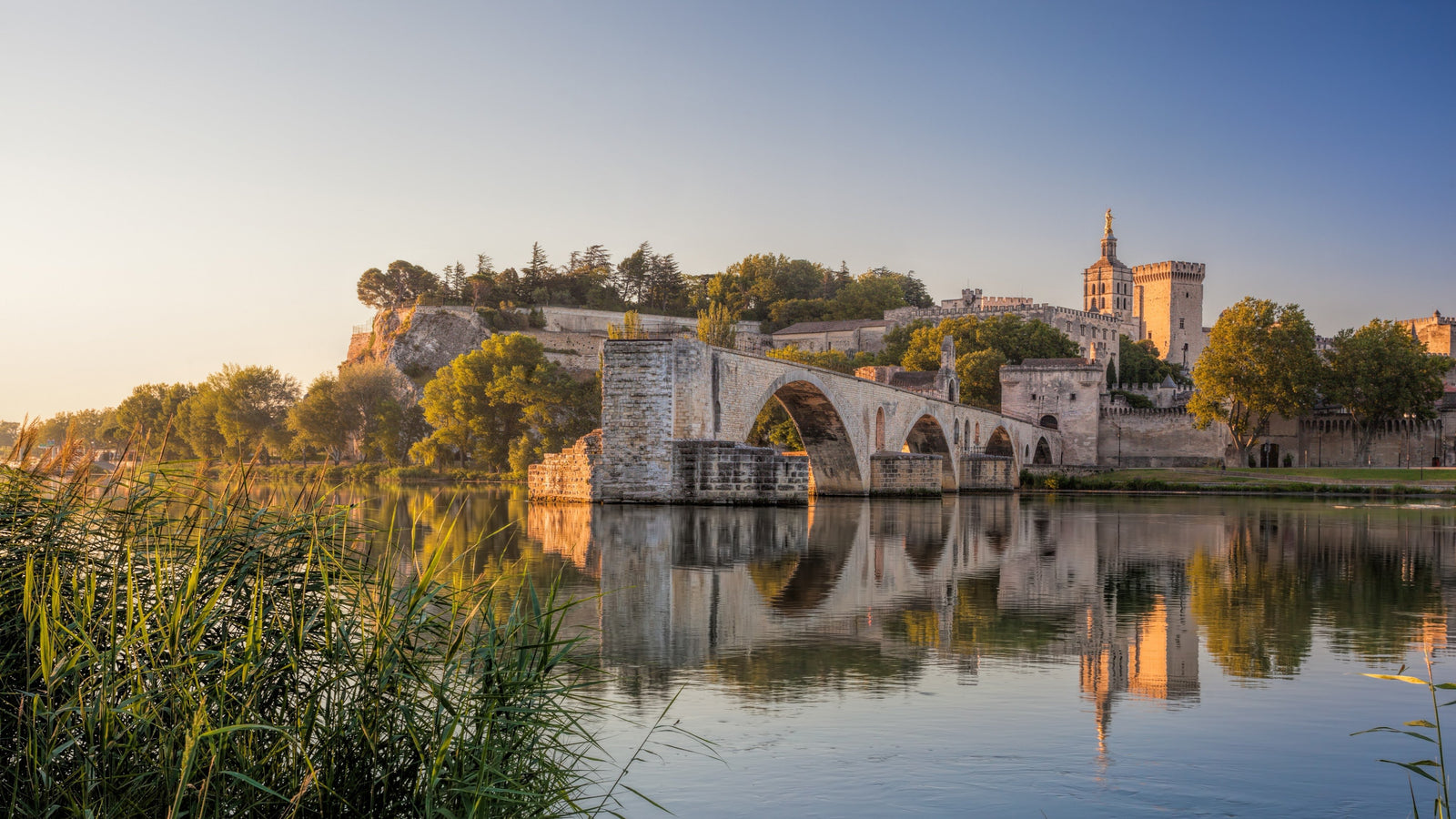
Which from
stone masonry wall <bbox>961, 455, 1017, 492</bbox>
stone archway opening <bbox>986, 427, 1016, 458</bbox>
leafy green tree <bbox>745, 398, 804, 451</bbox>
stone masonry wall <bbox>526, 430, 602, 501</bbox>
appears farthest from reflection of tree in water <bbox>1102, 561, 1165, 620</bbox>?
stone archway opening <bbox>986, 427, 1016, 458</bbox>

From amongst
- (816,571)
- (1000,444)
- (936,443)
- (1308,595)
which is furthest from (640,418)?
(1000,444)

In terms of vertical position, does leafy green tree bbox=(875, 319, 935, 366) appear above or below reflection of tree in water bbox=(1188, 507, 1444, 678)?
above

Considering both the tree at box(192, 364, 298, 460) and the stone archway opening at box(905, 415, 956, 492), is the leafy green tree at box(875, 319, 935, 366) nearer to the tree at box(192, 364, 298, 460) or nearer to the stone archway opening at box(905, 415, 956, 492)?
the stone archway opening at box(905, 415, 956, 492)

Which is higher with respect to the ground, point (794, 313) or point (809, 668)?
point (794, 313)

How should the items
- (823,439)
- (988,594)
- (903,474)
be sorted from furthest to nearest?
(903,474) → (823,439) → (988,594)

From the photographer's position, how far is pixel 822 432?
36.8 meters

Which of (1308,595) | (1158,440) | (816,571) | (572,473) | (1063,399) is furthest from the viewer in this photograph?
(1158,440)

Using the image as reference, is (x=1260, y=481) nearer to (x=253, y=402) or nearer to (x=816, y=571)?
(x=816, y=571)

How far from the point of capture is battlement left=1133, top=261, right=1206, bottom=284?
9669 cm

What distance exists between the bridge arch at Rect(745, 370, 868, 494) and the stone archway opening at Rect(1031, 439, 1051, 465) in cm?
2653

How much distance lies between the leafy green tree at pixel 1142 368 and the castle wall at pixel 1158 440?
18.8 metres

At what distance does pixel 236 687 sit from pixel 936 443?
145 feet

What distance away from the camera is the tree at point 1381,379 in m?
54.7

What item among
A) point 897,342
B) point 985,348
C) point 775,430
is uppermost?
point 897,342
